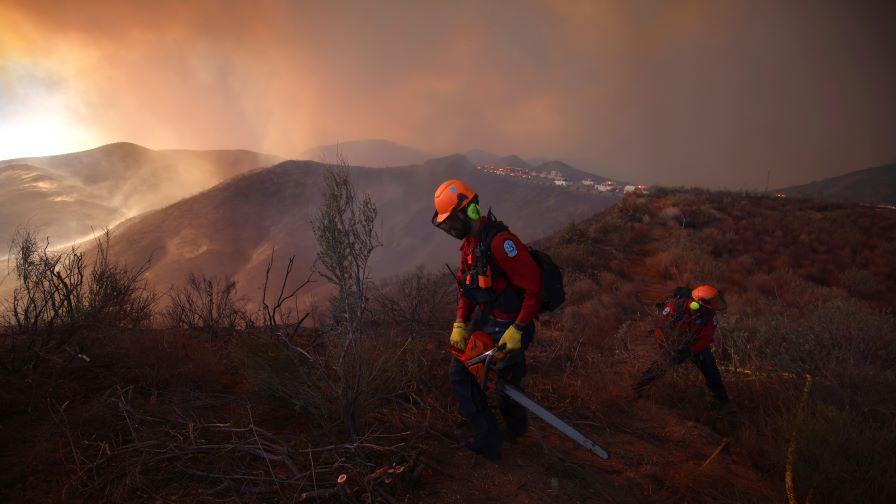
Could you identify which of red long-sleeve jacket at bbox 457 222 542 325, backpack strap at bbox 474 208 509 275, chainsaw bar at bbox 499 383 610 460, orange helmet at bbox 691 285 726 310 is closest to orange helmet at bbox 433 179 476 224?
backpack strap at bbox 474 208 509 275

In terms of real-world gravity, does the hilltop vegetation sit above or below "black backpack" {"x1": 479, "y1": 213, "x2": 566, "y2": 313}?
below

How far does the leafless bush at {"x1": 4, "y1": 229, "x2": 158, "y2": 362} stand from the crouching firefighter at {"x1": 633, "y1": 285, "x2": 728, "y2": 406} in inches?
251

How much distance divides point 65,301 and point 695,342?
7.99m

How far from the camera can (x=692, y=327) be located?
14.3ft

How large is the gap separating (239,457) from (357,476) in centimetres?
93

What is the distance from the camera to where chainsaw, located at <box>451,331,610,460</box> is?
2805 millimetres

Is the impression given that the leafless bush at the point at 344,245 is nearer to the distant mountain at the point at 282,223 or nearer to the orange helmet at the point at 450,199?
the orange helmet at the point at 450,199

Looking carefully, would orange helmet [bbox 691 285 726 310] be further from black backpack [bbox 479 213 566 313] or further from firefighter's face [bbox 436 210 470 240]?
firefighter's face [bbox 436 210 470 240]

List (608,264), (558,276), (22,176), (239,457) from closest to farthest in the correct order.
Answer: (239,457)
(558,276)
(608,264)
(22,176)

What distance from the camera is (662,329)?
4.60m

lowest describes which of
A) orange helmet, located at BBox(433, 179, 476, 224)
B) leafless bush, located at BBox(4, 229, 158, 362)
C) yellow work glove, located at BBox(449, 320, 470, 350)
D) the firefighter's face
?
yellow work glove, located at BBox(449, 320, 470, 350)

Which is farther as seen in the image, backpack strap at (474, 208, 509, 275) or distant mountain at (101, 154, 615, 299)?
distant mountain at (101, 154, 615, 299)

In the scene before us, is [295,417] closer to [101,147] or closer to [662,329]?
[662,329]

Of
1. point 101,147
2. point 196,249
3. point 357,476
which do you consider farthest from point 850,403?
point 101,147
